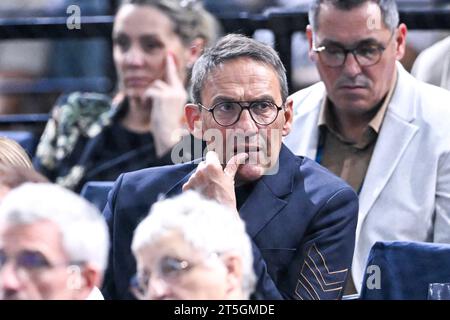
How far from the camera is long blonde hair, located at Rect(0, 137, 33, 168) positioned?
2005 mm

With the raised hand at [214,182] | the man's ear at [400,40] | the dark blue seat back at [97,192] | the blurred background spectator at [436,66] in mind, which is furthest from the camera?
the blurred background spectator at [436,66]

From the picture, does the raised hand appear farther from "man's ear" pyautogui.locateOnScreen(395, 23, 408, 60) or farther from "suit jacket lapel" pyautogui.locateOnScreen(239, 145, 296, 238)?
"man's ear" pyautogui.locateOnScreen(395, 23, 408, 60)

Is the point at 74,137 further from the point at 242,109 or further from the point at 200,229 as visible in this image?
the point at 200,229

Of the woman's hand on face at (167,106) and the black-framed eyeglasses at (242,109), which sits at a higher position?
the black-framed eyeglasses at (242,109)

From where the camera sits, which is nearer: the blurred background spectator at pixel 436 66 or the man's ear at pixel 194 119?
the man's ear at pixel 194 119

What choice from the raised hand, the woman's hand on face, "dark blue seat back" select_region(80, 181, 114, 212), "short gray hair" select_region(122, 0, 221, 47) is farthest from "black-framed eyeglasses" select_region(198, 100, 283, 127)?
"short gray hair" select_region(122, 0, 221, 47)

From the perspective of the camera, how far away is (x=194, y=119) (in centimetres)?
221

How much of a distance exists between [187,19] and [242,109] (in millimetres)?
1189

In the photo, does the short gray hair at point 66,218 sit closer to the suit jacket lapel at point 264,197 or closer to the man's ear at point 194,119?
the suit jacket lapel at point 264,197

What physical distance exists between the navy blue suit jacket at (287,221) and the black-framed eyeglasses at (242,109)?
0.36 ft

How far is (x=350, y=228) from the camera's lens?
2070 mm

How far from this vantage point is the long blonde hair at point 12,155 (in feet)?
6.58

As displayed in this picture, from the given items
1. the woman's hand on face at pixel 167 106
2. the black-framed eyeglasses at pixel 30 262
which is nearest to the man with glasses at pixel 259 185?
the black-framed eyeglasses at pixel 30 262

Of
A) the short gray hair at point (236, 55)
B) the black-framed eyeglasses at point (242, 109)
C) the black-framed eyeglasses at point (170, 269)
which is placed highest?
the short gray hair at point (236, 55)
